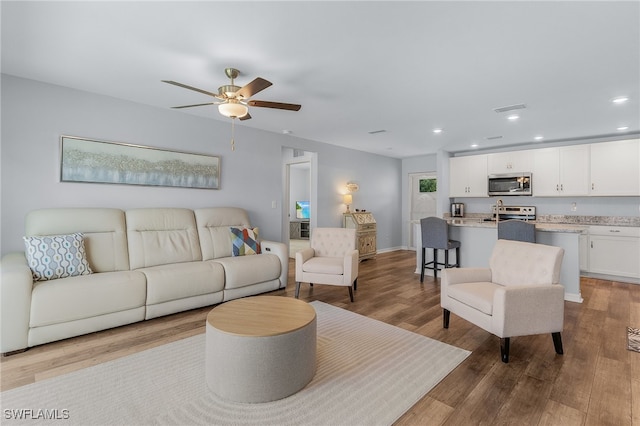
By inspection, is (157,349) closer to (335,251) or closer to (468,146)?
(335,251)

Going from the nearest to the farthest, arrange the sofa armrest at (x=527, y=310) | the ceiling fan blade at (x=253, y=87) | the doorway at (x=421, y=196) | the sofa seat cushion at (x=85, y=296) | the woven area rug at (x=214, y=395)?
the woven area rug at (x=214, y=395) < the sofa armrest at (x=527, y=310) < the ceiling fan blade at (x=253, y=87) < the sofa seat cushion at (x=85, y=296) < the doorway at (x=421, y=196)

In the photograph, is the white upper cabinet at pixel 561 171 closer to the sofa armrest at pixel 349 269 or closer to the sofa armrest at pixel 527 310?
the sofa armrest at pixel 527 310

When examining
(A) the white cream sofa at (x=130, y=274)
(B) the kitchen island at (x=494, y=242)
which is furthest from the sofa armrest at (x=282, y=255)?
(B) the kitchen island at (x=494, y=242)

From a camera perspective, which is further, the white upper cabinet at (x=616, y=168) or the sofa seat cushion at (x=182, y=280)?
the white upper cabinet at (x=616, y=168)

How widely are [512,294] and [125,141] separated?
4260mm

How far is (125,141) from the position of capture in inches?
143

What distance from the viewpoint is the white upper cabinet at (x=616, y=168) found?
473 centimetres

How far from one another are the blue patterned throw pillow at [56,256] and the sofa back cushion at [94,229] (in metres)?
0.14

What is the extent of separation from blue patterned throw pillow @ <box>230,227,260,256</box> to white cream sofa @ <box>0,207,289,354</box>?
4.4 inches

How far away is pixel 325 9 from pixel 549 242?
3999 millimetres


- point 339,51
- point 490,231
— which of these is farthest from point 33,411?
point 490,231

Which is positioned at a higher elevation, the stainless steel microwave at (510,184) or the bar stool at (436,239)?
the stainless steel microwave at (510,184)

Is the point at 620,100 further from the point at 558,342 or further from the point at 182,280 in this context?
the point at 182,280

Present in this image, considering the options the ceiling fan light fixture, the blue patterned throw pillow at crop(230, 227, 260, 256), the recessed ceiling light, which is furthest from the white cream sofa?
the recessed ceiling light
